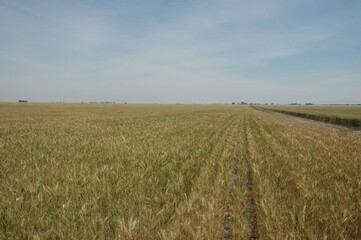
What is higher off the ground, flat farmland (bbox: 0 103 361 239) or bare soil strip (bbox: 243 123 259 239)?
flat farmland (bbox: 0 103 361 239)

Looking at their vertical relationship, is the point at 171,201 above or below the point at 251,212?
above

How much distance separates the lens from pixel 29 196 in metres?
5.02

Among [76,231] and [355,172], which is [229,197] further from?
[355,172]

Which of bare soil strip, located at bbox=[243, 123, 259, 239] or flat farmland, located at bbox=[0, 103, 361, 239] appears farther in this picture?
bare soil strip, located at bbox=[243, 123, 259, 239]

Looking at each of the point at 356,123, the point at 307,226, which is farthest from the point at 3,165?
the point at 356,123

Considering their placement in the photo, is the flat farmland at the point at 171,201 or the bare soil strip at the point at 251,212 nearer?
the flat farmland at the point at 171,201

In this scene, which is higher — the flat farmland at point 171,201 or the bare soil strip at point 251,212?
the flat farmland at point 171,201

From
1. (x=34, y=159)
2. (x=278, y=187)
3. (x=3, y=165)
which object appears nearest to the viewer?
(x=278, y=187)

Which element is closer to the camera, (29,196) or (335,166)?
(29,196)

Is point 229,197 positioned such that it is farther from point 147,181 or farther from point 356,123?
point 356,123

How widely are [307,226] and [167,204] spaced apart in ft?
7.22

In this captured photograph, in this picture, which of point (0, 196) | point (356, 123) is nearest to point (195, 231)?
point (0, 196)

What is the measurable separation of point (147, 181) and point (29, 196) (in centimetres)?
232

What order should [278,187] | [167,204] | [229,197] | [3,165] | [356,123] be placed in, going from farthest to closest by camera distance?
[356,123]
[3,165]
[278,187]
[229,197]
[167,204]
